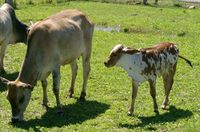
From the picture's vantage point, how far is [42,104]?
11.3m

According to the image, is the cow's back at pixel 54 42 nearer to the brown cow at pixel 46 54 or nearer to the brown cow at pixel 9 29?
the brown cow at pixel 46 54

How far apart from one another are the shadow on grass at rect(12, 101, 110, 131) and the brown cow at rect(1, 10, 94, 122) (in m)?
0.23

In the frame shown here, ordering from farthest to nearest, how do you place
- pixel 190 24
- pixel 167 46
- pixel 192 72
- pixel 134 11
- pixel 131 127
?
1. pixel 134 11
2. pixel 190 24
3. pixel 192 72
4. pixel 167 46
5. pixel 131 127

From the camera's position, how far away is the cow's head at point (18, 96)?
9453mm

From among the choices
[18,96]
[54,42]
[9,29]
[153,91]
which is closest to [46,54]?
[54,42]

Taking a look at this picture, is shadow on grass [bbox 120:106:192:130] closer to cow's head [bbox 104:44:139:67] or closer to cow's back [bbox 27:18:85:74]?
cow's head [bbox 104:44:139:67]

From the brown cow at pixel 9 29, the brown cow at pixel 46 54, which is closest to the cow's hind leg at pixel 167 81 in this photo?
the brown cow at pixel 46 54

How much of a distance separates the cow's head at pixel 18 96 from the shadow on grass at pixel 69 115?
0.21 metres

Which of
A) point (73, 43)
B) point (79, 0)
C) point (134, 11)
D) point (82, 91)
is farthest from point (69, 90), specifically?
point (79, 0)

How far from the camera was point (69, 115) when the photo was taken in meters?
10.6

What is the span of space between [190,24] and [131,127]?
50.3 ft

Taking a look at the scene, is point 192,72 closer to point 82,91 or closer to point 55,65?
point 82,91

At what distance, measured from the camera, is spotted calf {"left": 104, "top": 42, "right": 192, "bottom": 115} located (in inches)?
401

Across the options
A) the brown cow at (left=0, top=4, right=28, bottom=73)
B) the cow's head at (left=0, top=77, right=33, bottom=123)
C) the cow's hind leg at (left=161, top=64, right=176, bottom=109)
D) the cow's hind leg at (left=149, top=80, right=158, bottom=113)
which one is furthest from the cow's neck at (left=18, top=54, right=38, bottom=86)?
the brown cow at (left=0, top=4, right=28, bottom=73)
